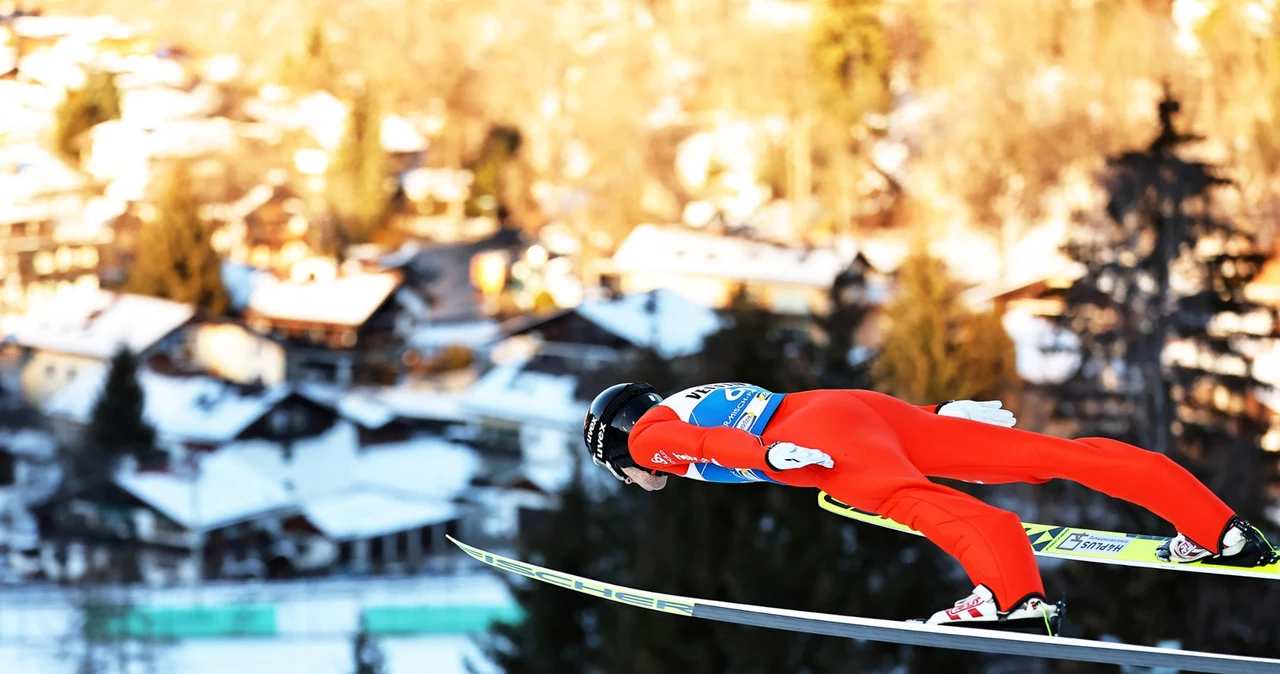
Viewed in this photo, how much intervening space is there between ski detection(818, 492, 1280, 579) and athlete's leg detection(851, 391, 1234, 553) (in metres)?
0.13

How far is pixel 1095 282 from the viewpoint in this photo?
62.2ft

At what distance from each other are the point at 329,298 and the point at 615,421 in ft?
138

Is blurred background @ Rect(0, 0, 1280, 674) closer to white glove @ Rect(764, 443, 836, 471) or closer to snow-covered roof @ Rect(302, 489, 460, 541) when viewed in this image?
snow-covered roof @ Rect(302, 489, 460, 541)

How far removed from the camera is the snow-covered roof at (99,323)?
41875 mm

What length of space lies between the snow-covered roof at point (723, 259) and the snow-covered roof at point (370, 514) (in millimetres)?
12553

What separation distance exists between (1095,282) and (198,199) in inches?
1530

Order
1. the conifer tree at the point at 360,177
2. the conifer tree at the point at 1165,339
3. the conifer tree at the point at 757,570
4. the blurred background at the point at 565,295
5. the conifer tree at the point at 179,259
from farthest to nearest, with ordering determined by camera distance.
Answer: the conifer tree at the point at 360,177 < the conifer tree at the point at 179,259 < the blurred background at the point at 565,295 < the conifer tree at the point at 1165,339 < the conifer tree at the point at 757,570

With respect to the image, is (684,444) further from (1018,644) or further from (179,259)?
(179,259)

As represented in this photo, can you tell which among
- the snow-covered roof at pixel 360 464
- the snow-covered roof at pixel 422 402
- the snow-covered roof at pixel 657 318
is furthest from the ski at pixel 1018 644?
the snow-covered roof at pixel 422 402

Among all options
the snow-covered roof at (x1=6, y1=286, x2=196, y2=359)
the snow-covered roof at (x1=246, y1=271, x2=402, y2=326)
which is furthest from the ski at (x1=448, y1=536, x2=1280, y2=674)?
the snow-covered roof at (x1=246, y1=271, x2=402, y2=326)

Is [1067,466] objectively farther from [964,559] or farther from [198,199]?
[198,199]

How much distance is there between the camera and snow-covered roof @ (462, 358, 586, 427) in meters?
34.2

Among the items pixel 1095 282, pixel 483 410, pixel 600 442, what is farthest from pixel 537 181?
pixel 600 442

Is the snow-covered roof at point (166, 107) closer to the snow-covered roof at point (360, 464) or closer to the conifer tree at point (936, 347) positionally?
the snow-covered roof at point (360, 464)
